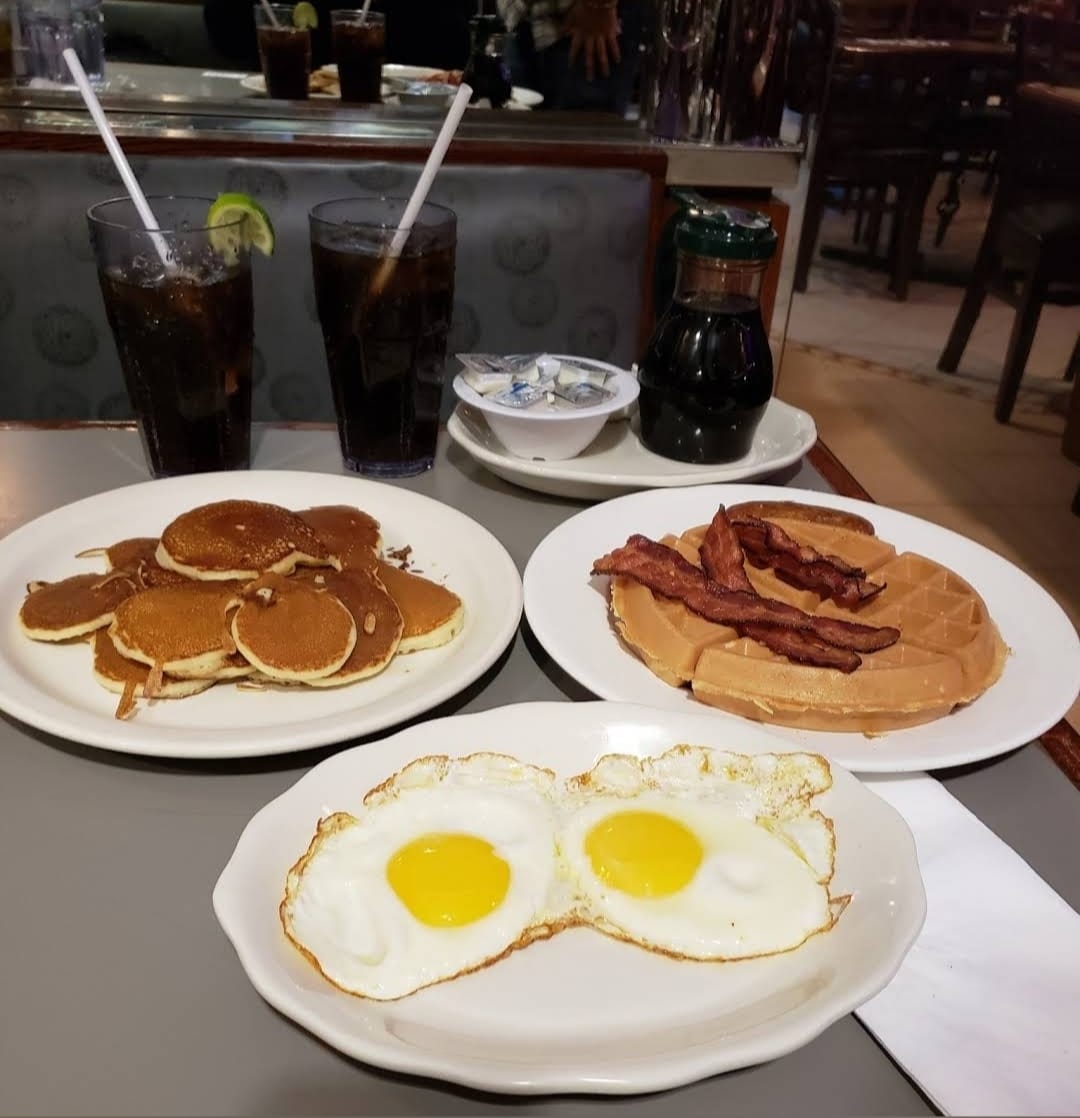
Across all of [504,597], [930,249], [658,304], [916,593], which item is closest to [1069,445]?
[930,249]

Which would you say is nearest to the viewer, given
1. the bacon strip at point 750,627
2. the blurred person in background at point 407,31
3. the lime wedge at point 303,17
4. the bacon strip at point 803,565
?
the bacon strip at point 750,627

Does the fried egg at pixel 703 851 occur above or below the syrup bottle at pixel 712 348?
below

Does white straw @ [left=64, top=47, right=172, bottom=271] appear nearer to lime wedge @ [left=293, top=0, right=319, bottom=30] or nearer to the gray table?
the gray table

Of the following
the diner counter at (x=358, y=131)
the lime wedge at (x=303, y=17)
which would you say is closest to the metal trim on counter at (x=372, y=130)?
the diner counter at (x=358, y=131)

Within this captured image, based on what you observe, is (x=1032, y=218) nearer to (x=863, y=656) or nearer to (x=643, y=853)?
(x=863, y=656)

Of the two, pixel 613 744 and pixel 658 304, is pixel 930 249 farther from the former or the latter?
pixel 613 744

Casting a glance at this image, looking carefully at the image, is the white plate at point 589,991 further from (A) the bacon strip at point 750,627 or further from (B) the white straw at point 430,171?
(B) the white straw at point 430,171

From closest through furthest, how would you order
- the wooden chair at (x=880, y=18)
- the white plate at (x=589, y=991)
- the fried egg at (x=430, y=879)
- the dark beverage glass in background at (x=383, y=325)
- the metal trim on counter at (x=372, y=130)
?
the white plate at (x=589, y=991), the fried egg at (x=430, y=879), the dark beverage glass in background at (x=383, y=325), the metal trim on counter at (x=372, y=130), the wooden chair at (x=880, y=18)

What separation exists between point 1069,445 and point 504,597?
4.59 meters

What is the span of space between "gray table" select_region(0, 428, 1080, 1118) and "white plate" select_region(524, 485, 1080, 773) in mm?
54

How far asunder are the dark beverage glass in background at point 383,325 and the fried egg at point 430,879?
844 millimetres

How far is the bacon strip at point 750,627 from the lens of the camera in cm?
109

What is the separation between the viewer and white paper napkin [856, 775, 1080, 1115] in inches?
28.1

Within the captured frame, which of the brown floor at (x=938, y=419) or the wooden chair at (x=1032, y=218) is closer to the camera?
the brown floor at (x=938, y=419)
